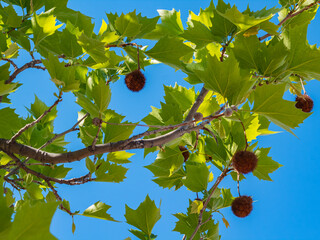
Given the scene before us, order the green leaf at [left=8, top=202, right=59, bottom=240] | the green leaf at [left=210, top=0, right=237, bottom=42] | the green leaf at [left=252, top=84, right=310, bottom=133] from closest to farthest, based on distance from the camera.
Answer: the green leaf at [left=8, top=202, right=59, bottom=240] < the green leaf at [left=252, top=84, right=310, bottom=133] < the green leaf at [left=210, top=0, right=237, bottom=42]

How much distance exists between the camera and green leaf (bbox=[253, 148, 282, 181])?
6.22 feet

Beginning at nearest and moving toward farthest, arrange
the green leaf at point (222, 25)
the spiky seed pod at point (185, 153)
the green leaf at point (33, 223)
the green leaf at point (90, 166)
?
the green leaf at point (33, 223) → the green leaf at point (222, 25) → the green leaf at point (90, 166) → the spiky seed pod at point (185, 153)

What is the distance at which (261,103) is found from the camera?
140 centimetres

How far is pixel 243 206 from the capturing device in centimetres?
168

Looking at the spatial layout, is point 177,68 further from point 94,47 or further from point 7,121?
point 7,121

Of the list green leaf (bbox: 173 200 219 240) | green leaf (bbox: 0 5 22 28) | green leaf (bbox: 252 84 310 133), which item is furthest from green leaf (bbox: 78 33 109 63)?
green leaf (bbox: 173 200 219 240)

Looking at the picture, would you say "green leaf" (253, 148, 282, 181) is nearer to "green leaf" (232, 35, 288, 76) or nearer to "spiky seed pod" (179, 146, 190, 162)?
"spiky seed pod" (179, 146, 190, 162)

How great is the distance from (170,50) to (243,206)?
0.80 meters

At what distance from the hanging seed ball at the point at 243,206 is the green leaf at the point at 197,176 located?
294 millimetres

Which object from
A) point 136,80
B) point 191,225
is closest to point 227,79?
point 136,80

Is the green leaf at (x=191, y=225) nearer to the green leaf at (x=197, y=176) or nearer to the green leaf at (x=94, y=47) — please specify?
the green leaf at (x=197, y=176)

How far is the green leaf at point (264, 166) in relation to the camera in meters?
1.89

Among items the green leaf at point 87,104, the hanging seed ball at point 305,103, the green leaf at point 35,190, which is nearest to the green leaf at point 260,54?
the hanging seed ball at point 305,103

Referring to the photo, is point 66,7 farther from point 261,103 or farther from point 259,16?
point 261,103
